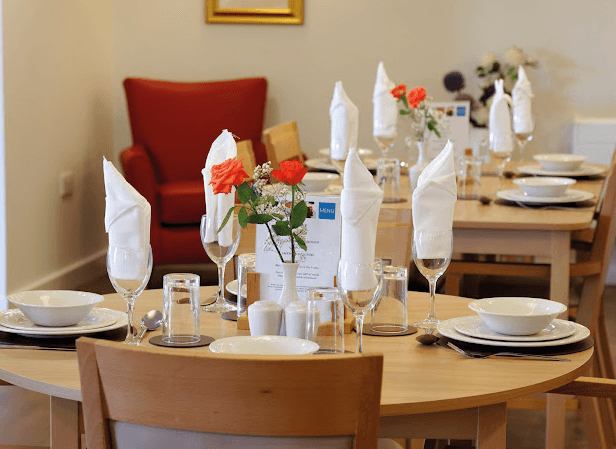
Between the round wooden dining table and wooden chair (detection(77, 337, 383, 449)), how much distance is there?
223mm

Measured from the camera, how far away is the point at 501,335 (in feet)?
5.25

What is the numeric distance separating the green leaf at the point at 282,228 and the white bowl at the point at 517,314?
36 centimetres

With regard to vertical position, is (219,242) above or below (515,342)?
above

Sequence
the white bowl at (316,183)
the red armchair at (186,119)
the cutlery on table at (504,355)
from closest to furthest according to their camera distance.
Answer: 1. the cutlery on table at (504,355)
2. the white bowl at (316,183)
3. the red armchair at (186,119)

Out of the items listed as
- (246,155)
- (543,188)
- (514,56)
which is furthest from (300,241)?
(514,56)

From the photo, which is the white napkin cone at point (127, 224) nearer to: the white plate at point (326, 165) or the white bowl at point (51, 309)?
the white bowl at point (51, 309)

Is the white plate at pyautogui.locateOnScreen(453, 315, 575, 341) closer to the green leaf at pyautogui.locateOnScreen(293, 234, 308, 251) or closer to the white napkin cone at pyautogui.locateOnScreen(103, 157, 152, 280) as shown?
the green leaf at pyautogui.locateOnScreen(293, 234, 308, 251)

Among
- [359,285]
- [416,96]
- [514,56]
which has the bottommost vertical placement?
[359,285]

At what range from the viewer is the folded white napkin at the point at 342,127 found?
3451 millimetres

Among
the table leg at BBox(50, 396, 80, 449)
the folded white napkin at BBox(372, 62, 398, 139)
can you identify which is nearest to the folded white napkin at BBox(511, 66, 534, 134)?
the folded white napkin at BBox(372, 62, 398, 139)

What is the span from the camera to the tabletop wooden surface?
51.6 inches

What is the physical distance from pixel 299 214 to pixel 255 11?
401 cm

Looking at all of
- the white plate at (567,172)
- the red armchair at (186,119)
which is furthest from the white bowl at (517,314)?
the red armchair at (186,119)

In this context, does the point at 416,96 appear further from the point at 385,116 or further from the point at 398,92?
the point at 385,116
